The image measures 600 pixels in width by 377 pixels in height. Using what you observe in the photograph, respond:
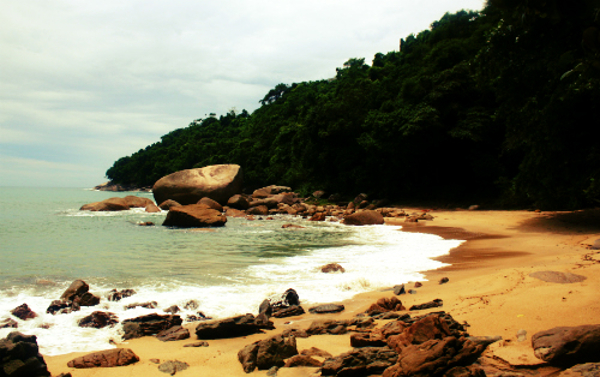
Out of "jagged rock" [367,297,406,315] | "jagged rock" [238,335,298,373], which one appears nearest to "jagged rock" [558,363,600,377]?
"jagged rock" [238,335,298,373]

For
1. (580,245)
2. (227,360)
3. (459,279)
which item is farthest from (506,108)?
(227,360)

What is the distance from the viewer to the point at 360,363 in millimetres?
2771

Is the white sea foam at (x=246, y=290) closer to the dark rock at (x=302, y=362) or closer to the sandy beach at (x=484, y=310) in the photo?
the sandy beach at (x=484, y=310)

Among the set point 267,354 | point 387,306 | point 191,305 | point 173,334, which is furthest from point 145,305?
point 387,306

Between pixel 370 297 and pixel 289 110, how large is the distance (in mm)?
52294

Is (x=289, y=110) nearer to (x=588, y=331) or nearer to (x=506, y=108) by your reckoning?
(x=506, y=108)

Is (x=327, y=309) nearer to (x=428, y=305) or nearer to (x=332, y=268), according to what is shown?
(x=428, y=305)

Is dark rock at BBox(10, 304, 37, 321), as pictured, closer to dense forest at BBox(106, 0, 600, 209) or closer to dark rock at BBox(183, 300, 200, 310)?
dark rock at BBox(183, 300, 200, 310)

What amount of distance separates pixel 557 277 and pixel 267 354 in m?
4.15

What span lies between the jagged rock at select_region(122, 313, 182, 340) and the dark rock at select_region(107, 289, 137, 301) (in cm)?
120

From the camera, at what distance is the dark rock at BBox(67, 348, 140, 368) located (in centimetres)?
338

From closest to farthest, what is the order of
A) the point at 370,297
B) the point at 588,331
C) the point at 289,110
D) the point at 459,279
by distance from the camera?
the point at 588,331 < the point at 370,297 < the point at 459,279 < the point at 289,110

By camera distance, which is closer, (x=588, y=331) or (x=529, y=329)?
(x=588, y=331)

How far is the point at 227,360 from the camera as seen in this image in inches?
136
